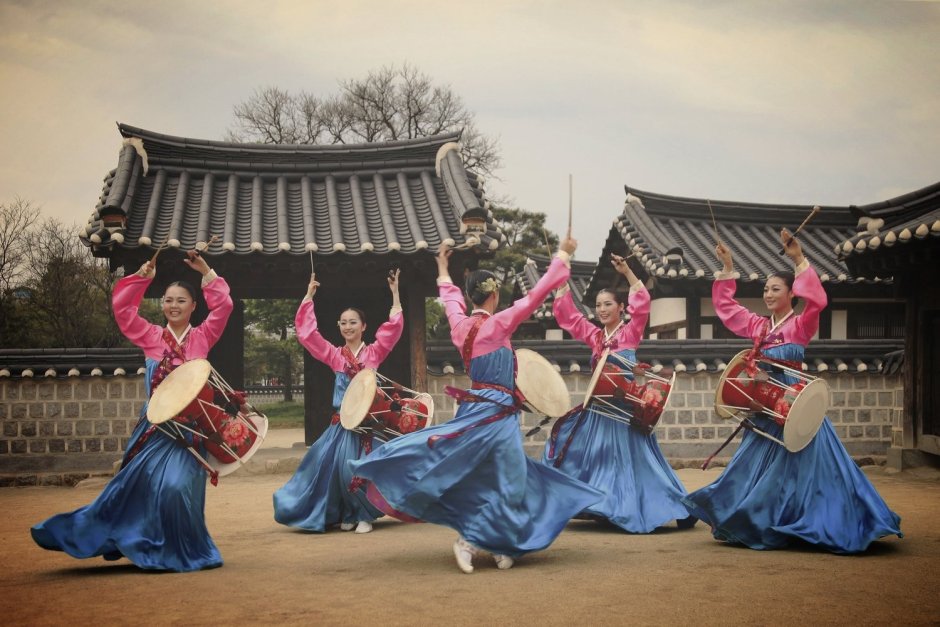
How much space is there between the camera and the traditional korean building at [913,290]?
32.2 ft

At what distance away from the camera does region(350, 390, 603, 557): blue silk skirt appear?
17.8 ft

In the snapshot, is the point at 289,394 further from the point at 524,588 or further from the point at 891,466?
the point at 524,588

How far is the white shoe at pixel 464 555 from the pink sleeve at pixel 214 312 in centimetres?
195

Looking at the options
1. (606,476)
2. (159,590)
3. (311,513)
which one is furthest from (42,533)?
(606,476)

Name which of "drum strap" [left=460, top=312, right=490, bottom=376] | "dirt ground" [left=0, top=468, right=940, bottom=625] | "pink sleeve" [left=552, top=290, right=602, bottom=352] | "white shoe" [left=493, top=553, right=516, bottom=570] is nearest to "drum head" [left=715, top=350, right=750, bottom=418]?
"dirt ground" [left=0, top=468, right=940, bottom=625]

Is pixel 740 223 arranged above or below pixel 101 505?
above

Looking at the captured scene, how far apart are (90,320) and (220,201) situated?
487 inches

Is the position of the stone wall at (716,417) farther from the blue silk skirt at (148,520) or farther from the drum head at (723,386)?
the blue silk skirt at (148,520)

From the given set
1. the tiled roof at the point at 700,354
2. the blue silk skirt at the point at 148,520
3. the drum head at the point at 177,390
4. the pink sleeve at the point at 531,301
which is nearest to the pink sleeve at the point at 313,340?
the drum head at the point at 177,390

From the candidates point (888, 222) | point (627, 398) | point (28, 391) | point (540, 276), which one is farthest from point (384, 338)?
point (540, 276)

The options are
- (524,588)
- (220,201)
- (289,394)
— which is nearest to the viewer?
(524,588)

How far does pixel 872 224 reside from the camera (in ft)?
32.7

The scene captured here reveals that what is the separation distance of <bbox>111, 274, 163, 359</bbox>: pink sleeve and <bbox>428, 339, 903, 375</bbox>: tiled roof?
17.7ft

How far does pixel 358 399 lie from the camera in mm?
7387
